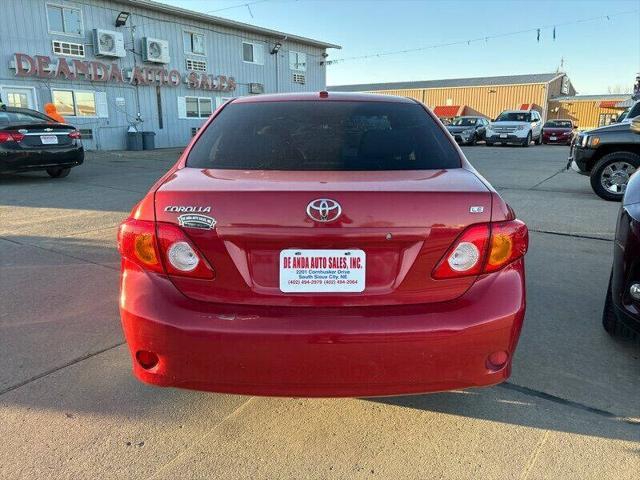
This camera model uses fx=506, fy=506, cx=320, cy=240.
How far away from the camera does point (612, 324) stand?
3.34 m

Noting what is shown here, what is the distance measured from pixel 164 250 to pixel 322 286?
65cm

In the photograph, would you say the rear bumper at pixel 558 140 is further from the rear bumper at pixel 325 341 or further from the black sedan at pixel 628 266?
the rear bumper at pixel 325 341

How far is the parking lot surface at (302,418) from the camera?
7.11ft

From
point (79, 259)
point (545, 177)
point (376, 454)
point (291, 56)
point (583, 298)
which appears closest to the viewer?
point (376, 454)

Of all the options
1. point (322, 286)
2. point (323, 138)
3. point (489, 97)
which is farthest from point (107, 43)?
point (489, 97)

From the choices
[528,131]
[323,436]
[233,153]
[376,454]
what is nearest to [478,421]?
[376,454]

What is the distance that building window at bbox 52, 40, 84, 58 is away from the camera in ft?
58.6

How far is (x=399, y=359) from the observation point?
195 centimetres

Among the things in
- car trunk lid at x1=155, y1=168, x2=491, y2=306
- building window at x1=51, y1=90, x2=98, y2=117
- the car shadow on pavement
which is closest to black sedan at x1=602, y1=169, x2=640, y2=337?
the car shadow on pavement

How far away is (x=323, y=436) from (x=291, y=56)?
2792 centimetres

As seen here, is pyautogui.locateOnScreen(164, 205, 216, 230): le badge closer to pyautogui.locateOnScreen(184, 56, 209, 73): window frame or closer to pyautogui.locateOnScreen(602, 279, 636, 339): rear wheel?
pyautogui.locateOnScreen(602, 279, 636, 339): rear wheel

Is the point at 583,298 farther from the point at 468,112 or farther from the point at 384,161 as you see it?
the point at 468,112

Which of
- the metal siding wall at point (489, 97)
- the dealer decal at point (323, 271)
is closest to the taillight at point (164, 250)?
the dealer decal at point (323, 271)

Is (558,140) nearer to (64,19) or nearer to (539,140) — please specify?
(539,140)
